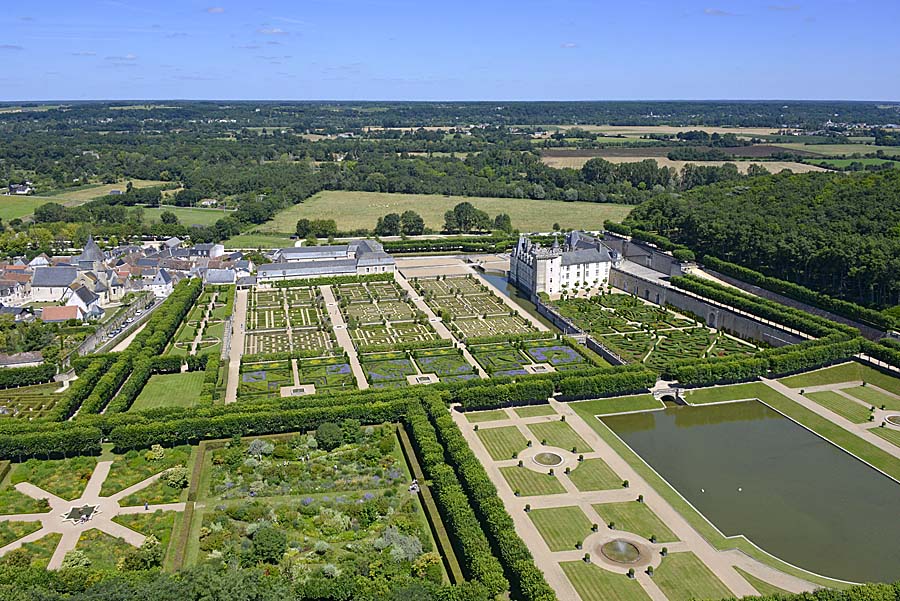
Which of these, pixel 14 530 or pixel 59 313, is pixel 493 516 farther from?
pixel 59 313

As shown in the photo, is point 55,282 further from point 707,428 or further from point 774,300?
point 774,300

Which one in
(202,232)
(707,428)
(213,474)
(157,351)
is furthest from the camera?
(202,232)

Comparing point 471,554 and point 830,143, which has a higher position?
point 830,143

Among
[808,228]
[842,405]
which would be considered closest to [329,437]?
[842,405]

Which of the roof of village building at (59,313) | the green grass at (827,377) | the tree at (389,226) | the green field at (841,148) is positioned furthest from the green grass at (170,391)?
the green field at (841,148)

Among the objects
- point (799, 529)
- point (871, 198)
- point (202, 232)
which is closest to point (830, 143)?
point (871, 198)

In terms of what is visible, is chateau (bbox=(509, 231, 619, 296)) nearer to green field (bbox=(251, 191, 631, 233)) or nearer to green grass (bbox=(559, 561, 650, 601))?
green field (bbox=(251, 191, 631, 233))
